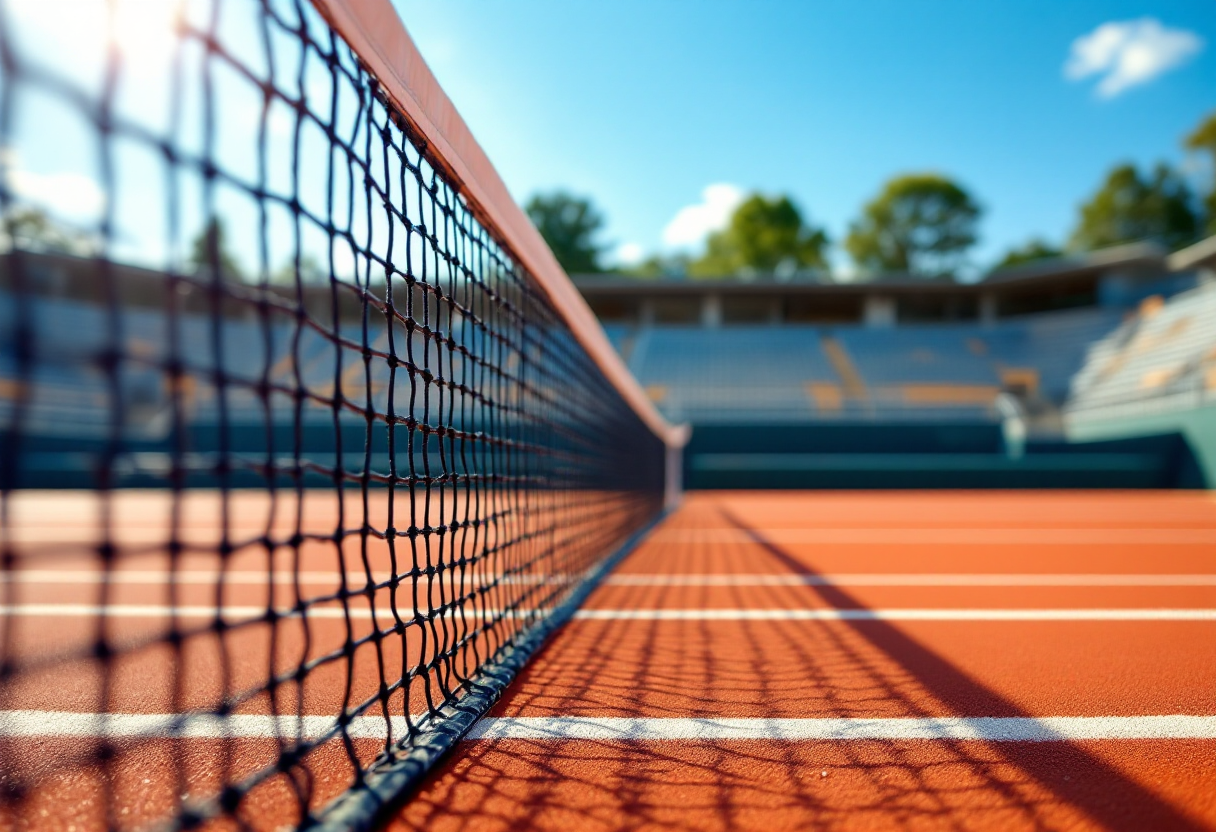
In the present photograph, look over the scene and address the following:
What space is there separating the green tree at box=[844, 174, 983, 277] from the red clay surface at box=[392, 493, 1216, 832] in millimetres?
38363

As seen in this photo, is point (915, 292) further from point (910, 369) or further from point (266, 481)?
point (266, 481)

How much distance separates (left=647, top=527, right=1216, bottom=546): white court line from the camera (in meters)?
5.22

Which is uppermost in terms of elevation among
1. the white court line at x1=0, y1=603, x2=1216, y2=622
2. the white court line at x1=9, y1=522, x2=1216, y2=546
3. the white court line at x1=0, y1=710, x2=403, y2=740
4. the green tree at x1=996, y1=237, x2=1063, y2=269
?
the green tree at x1=996, y1=237, x2=1063, y2=269

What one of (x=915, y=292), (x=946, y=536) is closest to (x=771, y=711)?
(x=946, y=536)

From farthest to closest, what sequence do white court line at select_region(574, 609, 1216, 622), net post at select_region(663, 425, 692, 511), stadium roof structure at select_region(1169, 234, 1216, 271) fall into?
stadium roof structure at select_region(1169, 234, 1216, 271) < net post at select_region(663, 425, 692, 511) < white court line at select_region(574, 609, 1216, 622)

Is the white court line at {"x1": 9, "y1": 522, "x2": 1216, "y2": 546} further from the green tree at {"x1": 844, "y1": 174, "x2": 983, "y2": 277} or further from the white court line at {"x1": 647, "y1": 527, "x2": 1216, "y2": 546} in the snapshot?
the green tree at {"x1": 844, "y1": 174, "x2": 983, "y2": 277}

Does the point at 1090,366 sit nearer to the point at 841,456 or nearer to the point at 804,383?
the point at 804,383

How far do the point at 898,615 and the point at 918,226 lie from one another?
133 ft

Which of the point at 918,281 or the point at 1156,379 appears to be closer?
the point at 1156,379

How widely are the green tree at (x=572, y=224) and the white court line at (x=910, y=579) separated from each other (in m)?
33.6

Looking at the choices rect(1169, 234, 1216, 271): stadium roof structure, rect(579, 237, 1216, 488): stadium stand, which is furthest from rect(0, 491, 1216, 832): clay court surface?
rect(1169, 234, 1216, 271): stadium roof structure

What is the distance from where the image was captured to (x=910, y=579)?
3516 millimetres

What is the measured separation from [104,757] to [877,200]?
43074 millimetres

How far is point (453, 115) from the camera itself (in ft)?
5.78
